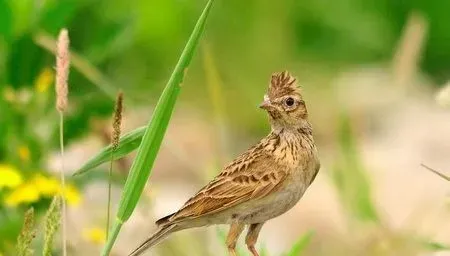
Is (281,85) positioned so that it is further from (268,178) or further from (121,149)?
(121,149)

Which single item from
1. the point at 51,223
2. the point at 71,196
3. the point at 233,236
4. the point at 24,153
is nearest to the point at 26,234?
the point at 51,223

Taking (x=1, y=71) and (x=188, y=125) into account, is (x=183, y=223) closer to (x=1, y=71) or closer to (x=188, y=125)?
(x=1, y=71)

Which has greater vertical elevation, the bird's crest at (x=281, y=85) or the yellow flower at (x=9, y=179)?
the yellow flower at (x=9, y=179)

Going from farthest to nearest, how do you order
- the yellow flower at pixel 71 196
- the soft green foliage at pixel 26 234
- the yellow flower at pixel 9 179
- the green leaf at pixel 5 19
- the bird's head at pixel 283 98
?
1. the green leaf at pixel 5 19
2. the yellow flower at pixel 71 196
3. the yellow flower at pixel 9 179
4. the bird's head at pixel 283 98
5. the soft green foliage at pixel 26 234

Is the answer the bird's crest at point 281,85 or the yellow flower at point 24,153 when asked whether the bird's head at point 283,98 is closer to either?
the bird's crest at point 281,85

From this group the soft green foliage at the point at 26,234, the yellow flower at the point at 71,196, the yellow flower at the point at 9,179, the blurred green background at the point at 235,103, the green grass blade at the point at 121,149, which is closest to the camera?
the soft green foliage at the point at 26,234

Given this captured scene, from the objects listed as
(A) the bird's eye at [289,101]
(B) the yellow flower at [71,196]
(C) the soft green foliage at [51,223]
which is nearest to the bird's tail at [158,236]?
(C) the soft green foliage at [51,223]

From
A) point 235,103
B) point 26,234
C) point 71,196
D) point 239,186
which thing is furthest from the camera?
point 235,103

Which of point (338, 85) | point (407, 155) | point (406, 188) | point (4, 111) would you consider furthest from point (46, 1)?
point (338, 85)
